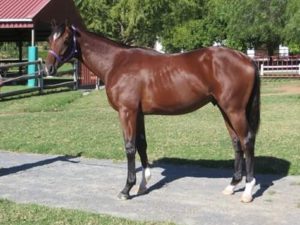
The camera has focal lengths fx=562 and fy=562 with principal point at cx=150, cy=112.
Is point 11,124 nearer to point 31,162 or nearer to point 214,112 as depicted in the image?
point 31,162

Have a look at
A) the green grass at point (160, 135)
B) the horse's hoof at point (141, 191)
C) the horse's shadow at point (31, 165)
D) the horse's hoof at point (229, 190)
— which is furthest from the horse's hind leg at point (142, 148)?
the horse's shadow at point (31, 165)

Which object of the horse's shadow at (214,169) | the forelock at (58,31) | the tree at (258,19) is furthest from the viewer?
the tree at (258,19)

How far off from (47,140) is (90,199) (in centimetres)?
414

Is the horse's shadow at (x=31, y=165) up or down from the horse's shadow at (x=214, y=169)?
down

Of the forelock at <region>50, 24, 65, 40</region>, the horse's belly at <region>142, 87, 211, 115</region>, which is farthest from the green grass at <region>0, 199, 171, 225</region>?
the forelock at <region>50, 24, 65, 40</region>

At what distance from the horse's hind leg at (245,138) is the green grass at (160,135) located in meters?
1.42

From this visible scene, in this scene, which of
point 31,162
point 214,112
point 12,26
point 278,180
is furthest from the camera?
point 12,26

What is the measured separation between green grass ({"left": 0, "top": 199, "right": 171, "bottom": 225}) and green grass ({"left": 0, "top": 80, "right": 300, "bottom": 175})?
9.78 ft

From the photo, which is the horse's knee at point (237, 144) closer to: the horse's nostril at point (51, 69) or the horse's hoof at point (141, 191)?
the horse's hoof at point (141, 191)

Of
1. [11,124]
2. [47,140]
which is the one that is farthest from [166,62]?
[11,124]

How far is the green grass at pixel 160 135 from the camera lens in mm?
8906

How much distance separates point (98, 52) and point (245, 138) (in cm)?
209

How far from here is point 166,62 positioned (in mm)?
6777

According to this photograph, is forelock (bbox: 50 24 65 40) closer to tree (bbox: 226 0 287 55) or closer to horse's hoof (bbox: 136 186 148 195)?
horse's hoof (bbox: 136 186 148 195)
